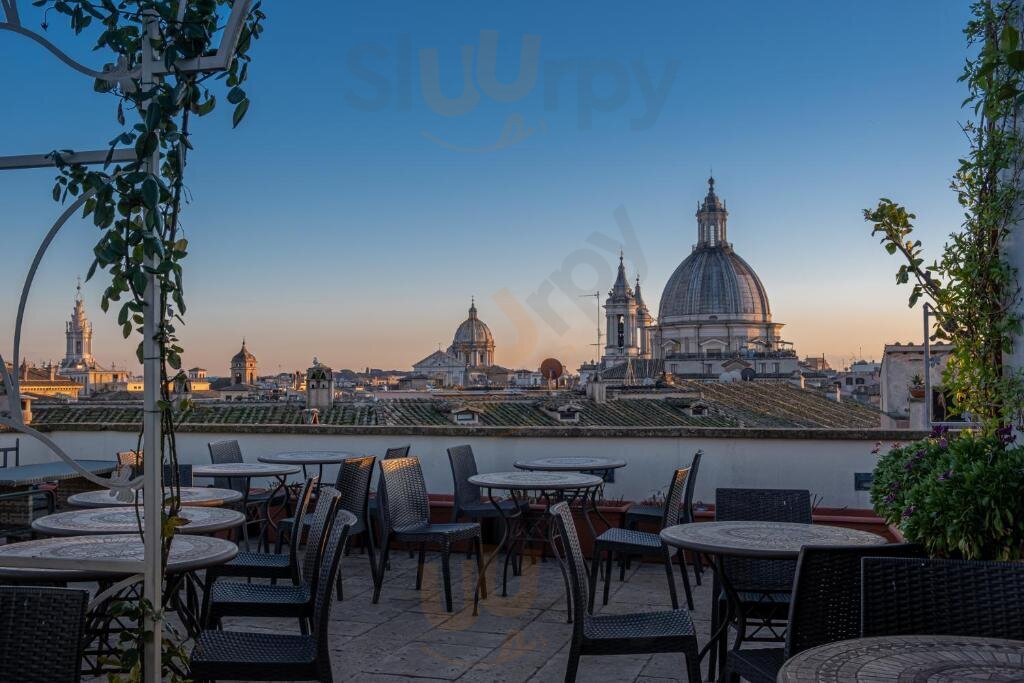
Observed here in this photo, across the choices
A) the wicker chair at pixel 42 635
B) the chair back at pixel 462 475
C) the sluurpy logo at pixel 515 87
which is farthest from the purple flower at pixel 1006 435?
the chair back at pixel 462 475

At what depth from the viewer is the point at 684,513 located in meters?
5.61

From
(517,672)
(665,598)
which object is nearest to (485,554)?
(665,598)

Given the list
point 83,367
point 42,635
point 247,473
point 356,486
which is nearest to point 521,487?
point 356,486

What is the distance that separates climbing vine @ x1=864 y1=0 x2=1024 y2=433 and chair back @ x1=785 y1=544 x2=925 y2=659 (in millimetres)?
1413

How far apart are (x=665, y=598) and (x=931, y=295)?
2.12m

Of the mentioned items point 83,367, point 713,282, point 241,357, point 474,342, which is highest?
point 713,282

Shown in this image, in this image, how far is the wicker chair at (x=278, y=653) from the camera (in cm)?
267

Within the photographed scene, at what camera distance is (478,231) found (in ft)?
27.5

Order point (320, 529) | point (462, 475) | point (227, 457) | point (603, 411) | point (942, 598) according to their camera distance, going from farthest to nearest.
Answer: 1. point (603, 411)
2. point (227, 457)
3. point (462, 475)
4. point (320, 529)
5. point (942, 598)

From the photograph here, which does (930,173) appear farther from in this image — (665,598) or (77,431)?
(77,431)

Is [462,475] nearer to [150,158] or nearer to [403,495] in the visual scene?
[403,495]

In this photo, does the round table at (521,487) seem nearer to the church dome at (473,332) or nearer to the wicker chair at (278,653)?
the wicker chair at (278,653)

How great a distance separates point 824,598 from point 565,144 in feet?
14.8

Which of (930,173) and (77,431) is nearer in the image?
(930,173)
